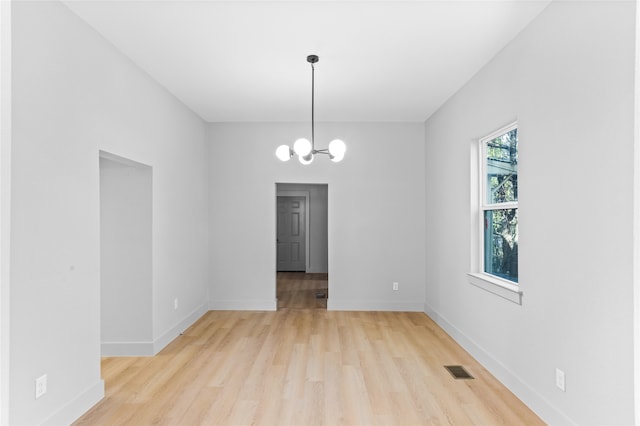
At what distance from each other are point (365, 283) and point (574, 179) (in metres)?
→ 3.78

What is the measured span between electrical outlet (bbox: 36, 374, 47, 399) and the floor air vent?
300cm

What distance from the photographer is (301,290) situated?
7355 millimetres

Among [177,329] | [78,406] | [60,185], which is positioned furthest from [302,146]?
[177,329]

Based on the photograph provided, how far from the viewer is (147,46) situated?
3.18 meters

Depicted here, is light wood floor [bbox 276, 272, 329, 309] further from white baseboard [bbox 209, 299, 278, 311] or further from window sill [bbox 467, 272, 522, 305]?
window sill [bbox 467, 272, 522, 305]

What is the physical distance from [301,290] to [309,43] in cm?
511

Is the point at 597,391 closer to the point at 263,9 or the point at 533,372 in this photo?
the point at 533,372

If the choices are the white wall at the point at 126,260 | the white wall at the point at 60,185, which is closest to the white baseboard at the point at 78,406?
the white wall at the point at 60,185

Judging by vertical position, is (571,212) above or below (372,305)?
above

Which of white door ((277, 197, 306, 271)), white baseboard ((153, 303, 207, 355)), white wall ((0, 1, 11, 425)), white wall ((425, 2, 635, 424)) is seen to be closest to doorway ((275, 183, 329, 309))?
white door ((277, 197, 306, 271))

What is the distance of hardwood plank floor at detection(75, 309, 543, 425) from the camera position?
2.66 meters

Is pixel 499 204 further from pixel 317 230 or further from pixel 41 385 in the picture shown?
pixel 317 230

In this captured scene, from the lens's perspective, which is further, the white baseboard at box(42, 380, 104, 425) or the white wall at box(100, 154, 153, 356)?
the white wall at box(100, 154, 153, 356)

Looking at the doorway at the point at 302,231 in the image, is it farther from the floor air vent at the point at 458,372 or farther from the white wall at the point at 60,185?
the white wall at the point at 60,185
